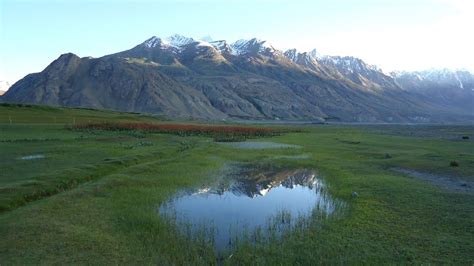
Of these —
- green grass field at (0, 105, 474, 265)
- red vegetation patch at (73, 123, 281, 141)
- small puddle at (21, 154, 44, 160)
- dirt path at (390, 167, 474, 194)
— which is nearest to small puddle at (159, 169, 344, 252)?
green grass field at (0, 105, 474, 265)

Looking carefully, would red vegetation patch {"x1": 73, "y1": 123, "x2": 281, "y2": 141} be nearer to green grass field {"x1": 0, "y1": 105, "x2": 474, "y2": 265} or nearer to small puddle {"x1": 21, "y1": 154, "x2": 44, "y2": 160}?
small puddle {"x1": 21, "y1": 154, "x2": 44, "y2": 160}

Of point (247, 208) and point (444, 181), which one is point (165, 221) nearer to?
point (247, 208)

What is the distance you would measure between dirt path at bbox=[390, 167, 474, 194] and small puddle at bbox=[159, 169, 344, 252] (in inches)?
355

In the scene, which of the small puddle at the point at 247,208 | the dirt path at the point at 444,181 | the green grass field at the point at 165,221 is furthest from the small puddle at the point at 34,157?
the dirt path at the point at 444,181

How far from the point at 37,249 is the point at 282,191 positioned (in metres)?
19.3

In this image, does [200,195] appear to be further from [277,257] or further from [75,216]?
[277,257]

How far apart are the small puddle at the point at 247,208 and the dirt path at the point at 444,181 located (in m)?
9.01

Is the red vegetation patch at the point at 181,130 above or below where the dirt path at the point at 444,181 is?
above

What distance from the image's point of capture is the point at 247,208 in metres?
25.4

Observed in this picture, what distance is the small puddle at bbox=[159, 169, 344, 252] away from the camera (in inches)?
776

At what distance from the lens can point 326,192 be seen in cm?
2986

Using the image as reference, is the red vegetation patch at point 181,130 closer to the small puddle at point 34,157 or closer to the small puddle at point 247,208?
the small puddle at point 34,157

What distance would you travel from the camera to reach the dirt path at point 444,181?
29.5m

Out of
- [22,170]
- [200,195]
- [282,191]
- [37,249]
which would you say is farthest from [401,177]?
[22,170]
